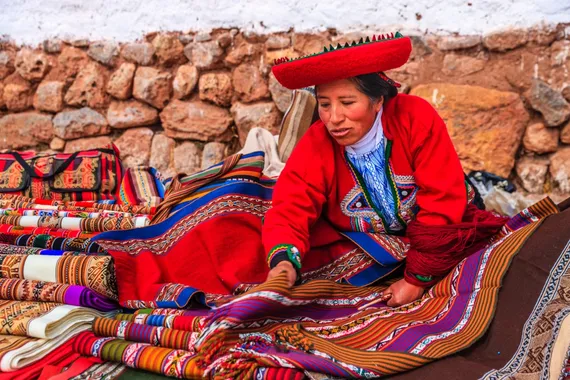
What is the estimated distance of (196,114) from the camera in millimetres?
3939

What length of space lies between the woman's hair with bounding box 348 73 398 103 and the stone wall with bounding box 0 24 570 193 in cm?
149

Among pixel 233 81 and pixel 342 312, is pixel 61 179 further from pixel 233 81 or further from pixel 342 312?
pixel 342 312

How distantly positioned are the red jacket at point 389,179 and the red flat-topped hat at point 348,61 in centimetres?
27

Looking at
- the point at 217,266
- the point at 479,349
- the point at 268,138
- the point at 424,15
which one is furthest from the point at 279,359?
the point at 424,15

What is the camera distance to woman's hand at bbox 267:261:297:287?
172 centimetres

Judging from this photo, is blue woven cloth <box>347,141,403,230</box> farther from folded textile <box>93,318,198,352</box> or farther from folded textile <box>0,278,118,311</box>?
folded textile <box>0,278,118,311</box>

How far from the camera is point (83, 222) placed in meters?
2.77

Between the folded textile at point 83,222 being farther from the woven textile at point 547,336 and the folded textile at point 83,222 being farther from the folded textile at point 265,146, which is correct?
the woven textile at point 547,336

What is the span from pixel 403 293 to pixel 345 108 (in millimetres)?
692

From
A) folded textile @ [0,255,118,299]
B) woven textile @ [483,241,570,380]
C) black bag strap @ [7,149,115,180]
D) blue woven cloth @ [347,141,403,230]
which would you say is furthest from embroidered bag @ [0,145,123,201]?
woven textile @ [483,241,570,380]

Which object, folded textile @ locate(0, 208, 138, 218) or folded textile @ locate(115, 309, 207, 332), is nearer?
folded textile @ locate(115, 309, 207, 332)

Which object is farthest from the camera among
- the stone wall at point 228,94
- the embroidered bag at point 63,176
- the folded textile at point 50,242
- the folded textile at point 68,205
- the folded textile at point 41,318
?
the embroidered bag at point 63,176

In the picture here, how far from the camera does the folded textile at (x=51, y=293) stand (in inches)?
74.7

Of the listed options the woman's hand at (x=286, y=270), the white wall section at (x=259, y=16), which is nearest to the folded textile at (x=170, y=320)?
the woman's hand at (x=286, y=270)
